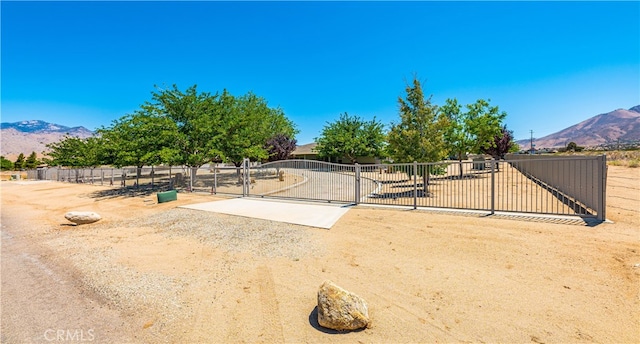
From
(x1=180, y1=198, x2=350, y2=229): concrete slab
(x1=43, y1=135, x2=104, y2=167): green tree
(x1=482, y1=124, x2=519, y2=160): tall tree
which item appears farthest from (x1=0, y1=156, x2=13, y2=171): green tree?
(x1=482, y1=124, x2=519, y2=160): tall tree

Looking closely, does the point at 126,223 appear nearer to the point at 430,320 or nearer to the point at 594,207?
the point at 430,320

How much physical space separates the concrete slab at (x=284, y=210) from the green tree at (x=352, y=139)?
77.9 feet

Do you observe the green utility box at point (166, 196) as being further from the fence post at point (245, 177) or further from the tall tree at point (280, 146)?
the tall tree at point (280, 146)

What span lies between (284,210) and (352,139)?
26.0m

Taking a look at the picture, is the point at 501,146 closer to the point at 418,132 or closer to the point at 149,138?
the point at 418,132

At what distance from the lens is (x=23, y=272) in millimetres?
5742

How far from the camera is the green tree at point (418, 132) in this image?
46.1ft

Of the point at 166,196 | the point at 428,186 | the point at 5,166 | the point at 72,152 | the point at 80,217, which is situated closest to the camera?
the point at 80,217

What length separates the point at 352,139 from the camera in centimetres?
3566

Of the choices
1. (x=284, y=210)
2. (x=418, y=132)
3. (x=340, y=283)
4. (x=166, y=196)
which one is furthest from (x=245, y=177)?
(x=340, y=283)

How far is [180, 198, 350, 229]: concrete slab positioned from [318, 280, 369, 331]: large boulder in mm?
4478

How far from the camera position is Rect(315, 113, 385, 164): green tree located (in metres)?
35.6

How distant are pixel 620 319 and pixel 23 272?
394 inches

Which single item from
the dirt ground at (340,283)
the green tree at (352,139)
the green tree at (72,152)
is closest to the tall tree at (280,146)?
the green tree at (352,139)
